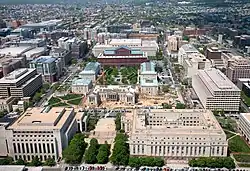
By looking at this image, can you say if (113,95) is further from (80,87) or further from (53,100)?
(53,100)

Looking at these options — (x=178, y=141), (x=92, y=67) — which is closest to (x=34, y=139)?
(x=178, y=141)

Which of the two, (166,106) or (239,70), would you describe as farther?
(239,70)

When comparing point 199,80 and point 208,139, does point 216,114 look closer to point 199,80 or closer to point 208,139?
point 199,80

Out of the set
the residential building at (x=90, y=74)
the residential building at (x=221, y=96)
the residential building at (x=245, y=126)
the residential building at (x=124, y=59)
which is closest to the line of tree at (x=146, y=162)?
the residential building at (x=245, y=126)

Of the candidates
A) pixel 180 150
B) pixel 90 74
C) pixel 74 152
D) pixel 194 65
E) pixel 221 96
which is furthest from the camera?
pixel 90 74

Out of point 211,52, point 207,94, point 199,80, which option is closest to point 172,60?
point 211,52

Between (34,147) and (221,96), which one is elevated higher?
(221,96)
